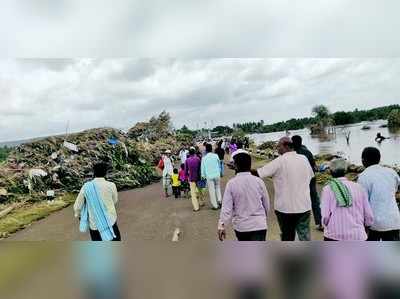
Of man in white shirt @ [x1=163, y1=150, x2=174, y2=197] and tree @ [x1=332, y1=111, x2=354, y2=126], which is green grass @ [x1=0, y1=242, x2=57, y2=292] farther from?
tree @ [x1=332, y1=111, x2=354, y2=126]

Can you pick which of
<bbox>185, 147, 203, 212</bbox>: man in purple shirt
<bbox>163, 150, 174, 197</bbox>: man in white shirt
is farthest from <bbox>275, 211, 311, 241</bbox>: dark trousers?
<bbox>163, 150, 174, 197</bbox>: man in white shirt

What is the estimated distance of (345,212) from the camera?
259 cm

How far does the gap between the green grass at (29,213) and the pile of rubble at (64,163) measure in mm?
257

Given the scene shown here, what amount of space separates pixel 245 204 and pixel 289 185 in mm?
486

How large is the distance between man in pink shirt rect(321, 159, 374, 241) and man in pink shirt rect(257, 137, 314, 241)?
58 cm

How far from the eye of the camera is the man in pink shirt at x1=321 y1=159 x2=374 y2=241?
8.44 ft

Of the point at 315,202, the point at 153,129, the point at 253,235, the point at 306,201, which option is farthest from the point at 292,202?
the point at 153,129

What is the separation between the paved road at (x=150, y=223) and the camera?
518cm

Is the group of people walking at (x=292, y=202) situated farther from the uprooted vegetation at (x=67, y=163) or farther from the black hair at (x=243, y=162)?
the uprooted vegetation at (x=67, y=163)

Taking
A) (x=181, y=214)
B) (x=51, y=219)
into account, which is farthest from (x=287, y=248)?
(x=51, y=219)

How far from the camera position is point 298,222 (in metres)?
→ 3.35

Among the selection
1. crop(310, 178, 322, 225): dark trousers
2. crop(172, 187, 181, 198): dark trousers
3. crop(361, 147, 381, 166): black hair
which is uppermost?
crop(361, 147, 381, 166): black hair

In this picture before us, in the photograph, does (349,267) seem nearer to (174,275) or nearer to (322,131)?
(174,275)

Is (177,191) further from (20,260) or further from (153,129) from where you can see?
(20,260)
